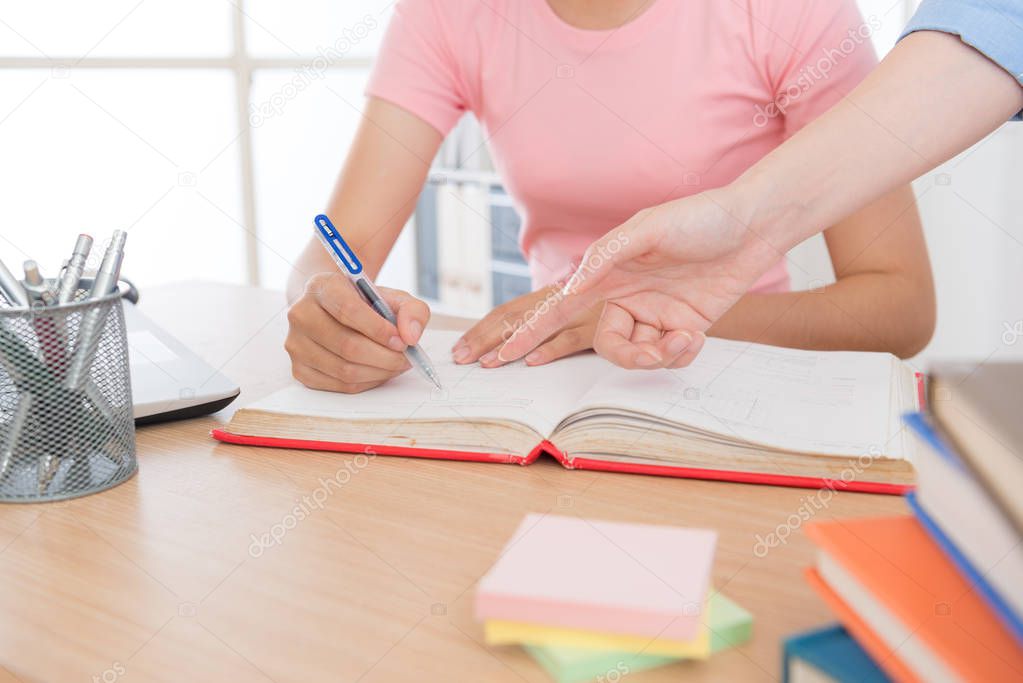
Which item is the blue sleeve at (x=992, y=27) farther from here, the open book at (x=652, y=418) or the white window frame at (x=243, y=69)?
the white window frame at (x=243, y=69)

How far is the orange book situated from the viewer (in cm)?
39

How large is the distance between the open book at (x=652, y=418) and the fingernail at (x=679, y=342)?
0.13 feet

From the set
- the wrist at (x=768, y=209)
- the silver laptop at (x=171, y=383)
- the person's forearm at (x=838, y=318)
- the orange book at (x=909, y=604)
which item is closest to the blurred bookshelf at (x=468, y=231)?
the person's forearm at (x=838, y=318)

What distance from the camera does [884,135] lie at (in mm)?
914

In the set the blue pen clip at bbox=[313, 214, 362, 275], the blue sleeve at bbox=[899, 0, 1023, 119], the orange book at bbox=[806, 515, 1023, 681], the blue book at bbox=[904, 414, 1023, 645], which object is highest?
the blue sleeve at bbox=[899, 0, 1023, 119]

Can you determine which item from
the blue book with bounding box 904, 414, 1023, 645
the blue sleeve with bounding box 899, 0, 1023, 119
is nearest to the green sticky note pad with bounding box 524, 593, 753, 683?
the blue book with bounding box 904, 414, 1023, 645

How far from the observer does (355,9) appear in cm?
405

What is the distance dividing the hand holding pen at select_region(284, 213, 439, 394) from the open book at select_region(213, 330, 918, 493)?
20 millimetres

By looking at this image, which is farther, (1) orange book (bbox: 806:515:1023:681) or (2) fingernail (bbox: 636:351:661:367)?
(2) fingernail (bbox: 636:351:661:367)

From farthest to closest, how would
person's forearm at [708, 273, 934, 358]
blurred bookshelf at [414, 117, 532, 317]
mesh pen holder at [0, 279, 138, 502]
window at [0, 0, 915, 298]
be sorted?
blurred bookshelf at [414, 117, 532, 317], window at [0, 0, 915, 298], person's forearm at [708, 273, 934, 358], mesh pen holder at [0, 279, 138, 502]

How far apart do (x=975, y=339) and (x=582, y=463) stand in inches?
88.2

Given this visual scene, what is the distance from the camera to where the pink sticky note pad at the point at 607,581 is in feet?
1.68

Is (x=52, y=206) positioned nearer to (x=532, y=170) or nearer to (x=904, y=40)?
(x=532, y=170)

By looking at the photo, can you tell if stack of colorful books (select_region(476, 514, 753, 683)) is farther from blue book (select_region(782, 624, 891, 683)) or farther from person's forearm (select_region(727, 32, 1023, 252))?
person's forearm (select_region(727, 32, 1023, 252))
